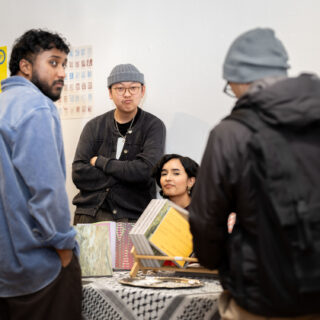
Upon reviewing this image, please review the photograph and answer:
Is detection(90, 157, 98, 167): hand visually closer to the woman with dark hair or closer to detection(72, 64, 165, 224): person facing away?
detection(72, 64, 165, 224): person facing away

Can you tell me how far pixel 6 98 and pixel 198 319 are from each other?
1018 millimetres

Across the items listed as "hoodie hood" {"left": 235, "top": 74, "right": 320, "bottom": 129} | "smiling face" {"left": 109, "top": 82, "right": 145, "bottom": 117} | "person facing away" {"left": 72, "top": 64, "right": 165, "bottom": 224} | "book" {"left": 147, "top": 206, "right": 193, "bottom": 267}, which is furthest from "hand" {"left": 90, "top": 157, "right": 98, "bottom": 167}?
"hoodie hood" {"left": 235, "top": 74, "right": 320, "bottom": 129}

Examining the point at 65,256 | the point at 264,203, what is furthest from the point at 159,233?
the point at 264,203

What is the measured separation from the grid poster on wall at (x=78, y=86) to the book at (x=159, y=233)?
220 cm

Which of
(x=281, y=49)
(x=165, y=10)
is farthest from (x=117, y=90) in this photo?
(x=281, y=49)

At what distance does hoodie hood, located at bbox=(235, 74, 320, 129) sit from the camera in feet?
4.10

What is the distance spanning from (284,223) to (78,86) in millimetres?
3283

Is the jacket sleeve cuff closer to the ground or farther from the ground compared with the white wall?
closer to the ground

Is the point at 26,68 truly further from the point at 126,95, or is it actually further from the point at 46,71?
the point at 126,95

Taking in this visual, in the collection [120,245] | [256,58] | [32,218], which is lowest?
[120,245]

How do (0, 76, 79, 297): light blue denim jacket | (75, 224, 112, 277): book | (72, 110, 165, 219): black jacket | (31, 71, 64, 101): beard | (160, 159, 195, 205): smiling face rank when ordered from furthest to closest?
(72, 110, 165, 219): black jacket < (160, 159, 195, 205): smiling face < (75, 224, 112, 277): book < (31, 71, 64, 101): beard < (0, 76, 79, 297): light blue denim jacket

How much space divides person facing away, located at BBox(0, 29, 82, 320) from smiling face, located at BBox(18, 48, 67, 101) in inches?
7.6

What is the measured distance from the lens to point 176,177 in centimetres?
315

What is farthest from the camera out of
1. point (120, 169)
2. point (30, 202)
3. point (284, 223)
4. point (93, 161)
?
point (93, 161)
